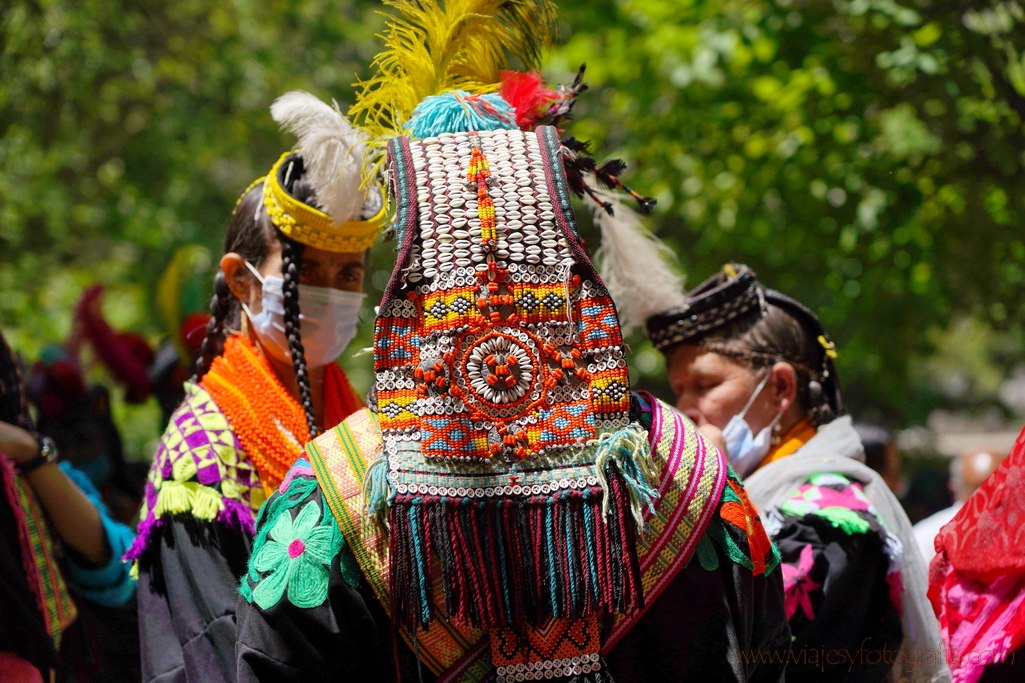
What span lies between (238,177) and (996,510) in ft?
35.1

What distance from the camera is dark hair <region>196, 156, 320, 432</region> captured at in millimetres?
2947

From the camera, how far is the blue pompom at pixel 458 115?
2238 millimetres

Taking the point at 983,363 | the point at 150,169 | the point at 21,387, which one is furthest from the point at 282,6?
the point at 983,363

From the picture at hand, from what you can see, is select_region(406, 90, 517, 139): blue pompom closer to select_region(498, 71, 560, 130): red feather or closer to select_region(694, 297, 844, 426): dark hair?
select_region(498, 71, 560, 130): red feather

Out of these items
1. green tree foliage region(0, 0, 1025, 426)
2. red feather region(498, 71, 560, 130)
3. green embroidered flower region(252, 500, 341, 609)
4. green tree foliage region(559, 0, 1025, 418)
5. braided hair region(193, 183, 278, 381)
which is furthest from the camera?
green tree foliage region(0, 0, 1025, 426)

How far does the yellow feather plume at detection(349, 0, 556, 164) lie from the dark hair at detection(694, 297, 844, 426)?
1367 mm

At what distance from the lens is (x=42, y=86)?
27.8ft

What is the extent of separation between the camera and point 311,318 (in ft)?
9.86

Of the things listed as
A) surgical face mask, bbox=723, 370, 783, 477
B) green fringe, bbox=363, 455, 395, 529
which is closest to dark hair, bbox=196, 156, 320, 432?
green fringe, bbox=363, 455, 395, 529

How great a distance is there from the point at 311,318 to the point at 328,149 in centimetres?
59

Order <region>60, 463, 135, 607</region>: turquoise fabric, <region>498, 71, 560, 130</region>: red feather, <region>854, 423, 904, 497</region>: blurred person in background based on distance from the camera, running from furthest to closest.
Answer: <region>854, 423, 904, 497</region>: blurred person in background < <region>60, 463, 135, 607</region>: turquoise fabric < <region>498, 71, 560, 130</region>: red feather

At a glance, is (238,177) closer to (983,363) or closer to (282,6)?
(282,6)

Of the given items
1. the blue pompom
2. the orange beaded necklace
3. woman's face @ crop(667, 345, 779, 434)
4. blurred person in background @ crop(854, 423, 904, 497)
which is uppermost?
the blue pompom

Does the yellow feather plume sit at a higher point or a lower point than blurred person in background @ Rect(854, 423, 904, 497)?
higher
